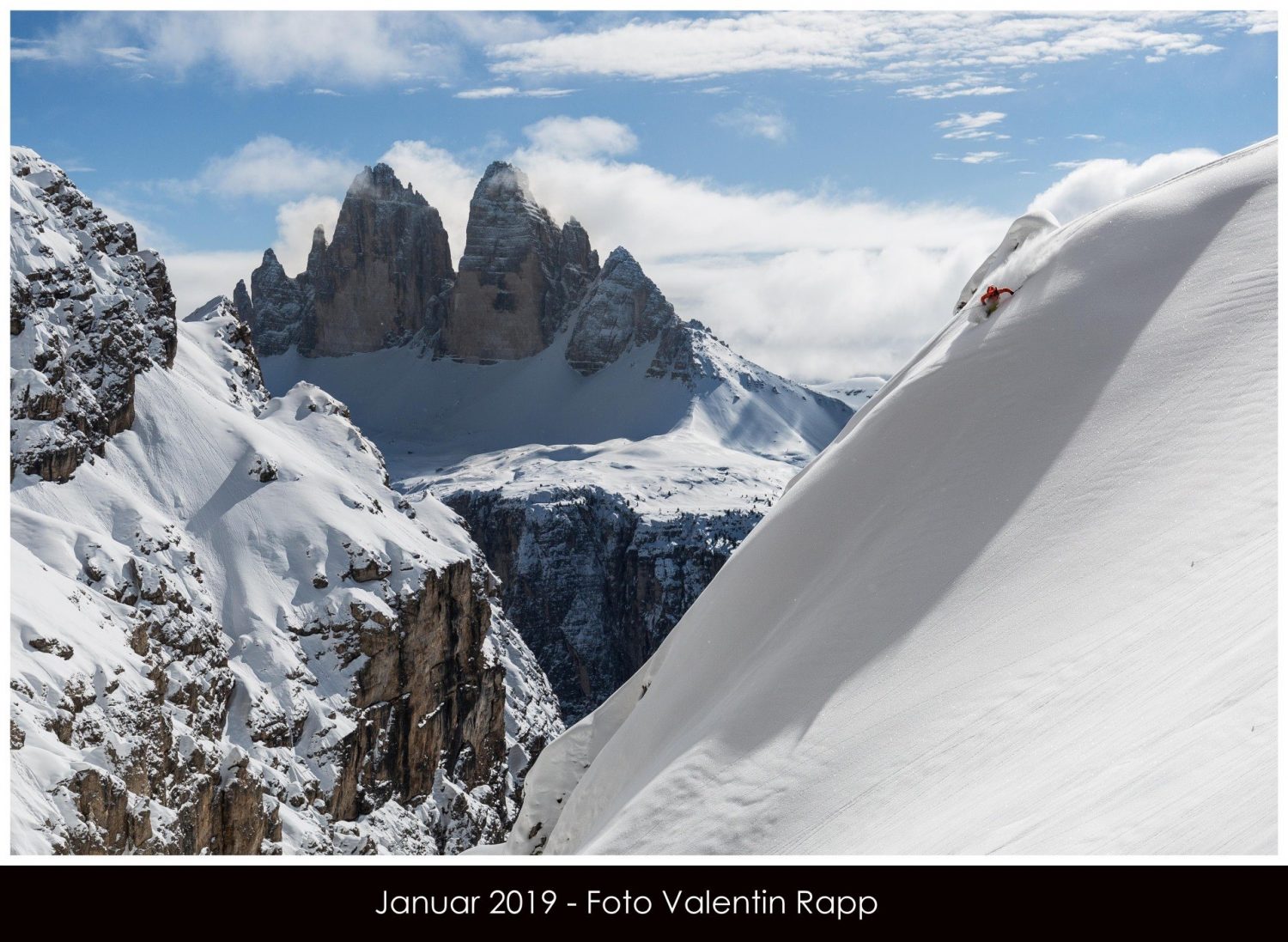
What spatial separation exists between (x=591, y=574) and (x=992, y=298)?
162863mm

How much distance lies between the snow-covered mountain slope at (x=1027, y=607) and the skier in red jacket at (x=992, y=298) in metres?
0.19

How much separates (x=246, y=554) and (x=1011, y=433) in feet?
242

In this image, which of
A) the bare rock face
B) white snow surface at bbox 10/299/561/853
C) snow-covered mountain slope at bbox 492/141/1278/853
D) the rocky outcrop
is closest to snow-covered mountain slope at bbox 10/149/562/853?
white snow surface at bbox 10/299/561/853

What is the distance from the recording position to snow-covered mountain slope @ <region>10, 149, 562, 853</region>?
50312 millimetres

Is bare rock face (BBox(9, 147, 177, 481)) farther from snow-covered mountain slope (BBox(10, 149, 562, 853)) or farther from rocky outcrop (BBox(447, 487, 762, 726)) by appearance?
rocky outcrop (BBox(447, 487, 762, 726))

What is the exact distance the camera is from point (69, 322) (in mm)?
77562

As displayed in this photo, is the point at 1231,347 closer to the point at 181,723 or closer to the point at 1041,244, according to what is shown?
the point at 1041,244

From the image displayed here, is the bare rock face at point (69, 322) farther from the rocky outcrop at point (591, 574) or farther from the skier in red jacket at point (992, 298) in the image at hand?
the rocky outcrop at point (591, 574)

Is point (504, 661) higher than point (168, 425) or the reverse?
the reverse

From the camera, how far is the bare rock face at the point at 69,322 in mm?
70125

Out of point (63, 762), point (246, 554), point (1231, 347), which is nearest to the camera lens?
point (1231, 347)

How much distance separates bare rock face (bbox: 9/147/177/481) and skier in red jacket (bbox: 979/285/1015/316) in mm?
67992
